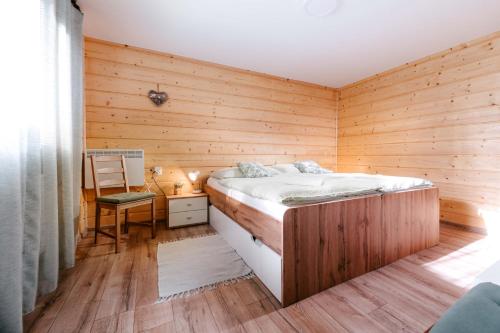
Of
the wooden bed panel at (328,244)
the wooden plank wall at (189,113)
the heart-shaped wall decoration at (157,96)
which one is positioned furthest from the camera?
the heart-shaped wall decoration at (157,96)

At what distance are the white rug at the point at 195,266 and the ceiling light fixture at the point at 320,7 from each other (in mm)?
2299

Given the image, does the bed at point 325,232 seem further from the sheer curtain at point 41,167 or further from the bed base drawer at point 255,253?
the sheer curtain at point 41,167

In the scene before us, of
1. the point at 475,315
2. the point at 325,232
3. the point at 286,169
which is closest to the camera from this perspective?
the point at 475,315

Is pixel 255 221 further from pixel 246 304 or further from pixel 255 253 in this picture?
pixel 246 304

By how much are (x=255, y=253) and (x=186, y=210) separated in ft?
4.47

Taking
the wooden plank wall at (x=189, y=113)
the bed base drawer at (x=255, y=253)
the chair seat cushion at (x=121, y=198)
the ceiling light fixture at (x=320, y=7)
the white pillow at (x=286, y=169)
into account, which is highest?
the ceiling light fixture at (x=320, y=7)

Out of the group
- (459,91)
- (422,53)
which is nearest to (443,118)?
(459,91)

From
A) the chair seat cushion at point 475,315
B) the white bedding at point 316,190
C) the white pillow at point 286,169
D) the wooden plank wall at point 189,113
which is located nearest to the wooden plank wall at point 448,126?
the white bedding at point 316,190

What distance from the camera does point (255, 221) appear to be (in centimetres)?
162

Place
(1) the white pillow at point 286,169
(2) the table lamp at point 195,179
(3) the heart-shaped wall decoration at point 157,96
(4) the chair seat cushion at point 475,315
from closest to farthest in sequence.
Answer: (4) the chair seat cushion at point 475,315 → (3) the heart-shaped wall decoration at point 157,96 → (2) the table lamp at point 195,179 → (1) the white pillow at point 286,169

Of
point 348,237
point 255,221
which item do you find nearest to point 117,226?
point 255,221

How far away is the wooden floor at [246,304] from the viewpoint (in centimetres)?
115

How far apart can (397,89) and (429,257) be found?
8.13 ft

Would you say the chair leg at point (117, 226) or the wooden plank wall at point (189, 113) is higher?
the wooden plank wall at point (189, 113)
